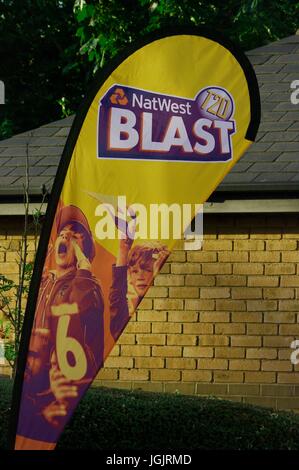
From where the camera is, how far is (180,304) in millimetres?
12539

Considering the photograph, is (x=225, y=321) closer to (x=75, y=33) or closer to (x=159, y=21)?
(x=159, y=21)

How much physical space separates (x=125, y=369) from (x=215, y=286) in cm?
141

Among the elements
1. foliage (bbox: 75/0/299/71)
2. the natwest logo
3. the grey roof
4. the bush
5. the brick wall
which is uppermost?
foliage (bbox: 75/0/299/71)

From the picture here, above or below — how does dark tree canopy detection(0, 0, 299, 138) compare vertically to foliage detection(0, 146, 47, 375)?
above

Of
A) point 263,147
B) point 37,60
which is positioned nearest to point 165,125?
point 263,147

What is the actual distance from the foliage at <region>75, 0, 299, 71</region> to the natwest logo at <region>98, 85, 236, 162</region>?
12.4 metres

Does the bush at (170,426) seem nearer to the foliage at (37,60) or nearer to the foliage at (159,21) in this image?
the foliage at (159,21)

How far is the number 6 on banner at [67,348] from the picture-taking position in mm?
7527

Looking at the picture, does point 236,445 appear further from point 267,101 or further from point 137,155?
point 267,101

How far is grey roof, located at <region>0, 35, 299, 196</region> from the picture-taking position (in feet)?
39.7

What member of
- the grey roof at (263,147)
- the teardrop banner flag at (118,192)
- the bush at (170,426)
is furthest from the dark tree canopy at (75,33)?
the teardrop banner flag at (118,192)

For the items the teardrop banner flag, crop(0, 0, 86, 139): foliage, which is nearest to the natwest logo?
the teardrop banner flag

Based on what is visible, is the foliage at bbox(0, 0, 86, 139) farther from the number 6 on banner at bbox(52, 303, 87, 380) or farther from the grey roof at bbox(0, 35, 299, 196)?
the number 6 on banner at bbox(52, 303, 87, 380)

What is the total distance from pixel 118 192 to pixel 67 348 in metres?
1.14
